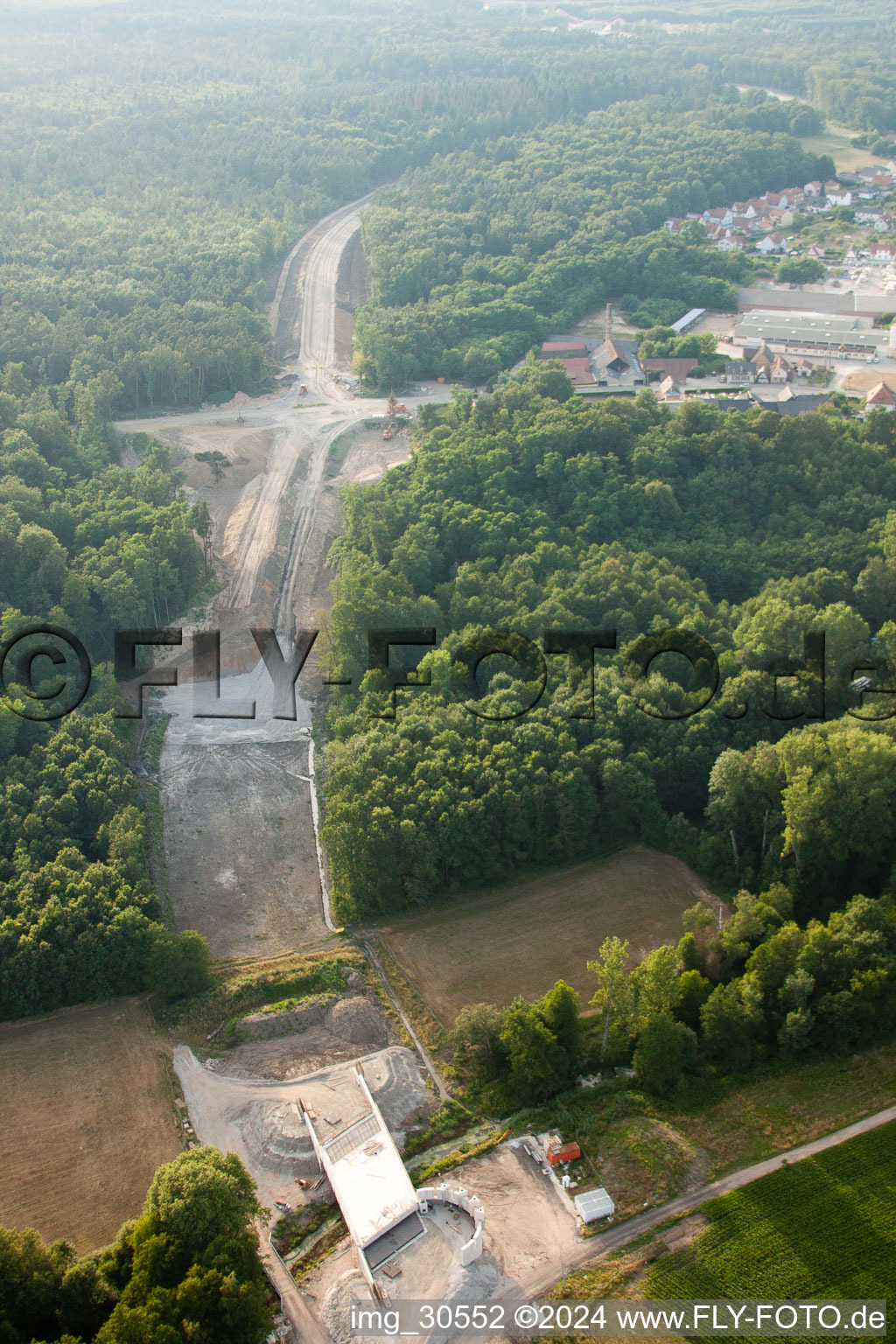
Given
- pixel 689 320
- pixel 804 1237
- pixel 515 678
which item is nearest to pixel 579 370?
pixel 689 320

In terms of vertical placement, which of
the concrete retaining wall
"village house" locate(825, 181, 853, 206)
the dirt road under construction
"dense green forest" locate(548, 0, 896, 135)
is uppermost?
"dense green forest" locate(548, 0, 896, 135)

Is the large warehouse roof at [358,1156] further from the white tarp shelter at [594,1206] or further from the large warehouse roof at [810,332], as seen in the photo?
the large warehouse roof at [810,332]

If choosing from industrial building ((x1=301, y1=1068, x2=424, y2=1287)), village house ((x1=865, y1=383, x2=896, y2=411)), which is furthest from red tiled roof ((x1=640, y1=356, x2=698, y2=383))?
industrial building ((x1=301, y1=1068, x2=424, y2=1287))

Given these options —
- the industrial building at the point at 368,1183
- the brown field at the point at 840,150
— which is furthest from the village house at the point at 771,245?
the industrial building at the point at 368,1183

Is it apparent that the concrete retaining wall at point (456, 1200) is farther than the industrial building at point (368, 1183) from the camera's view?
Yes

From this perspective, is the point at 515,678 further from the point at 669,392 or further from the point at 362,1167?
the point at 669,392

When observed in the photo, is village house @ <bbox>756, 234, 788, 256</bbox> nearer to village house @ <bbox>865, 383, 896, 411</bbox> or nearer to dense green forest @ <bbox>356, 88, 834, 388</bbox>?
dense green forest @ <bbox>356, 88, 834, 388</bbox>
